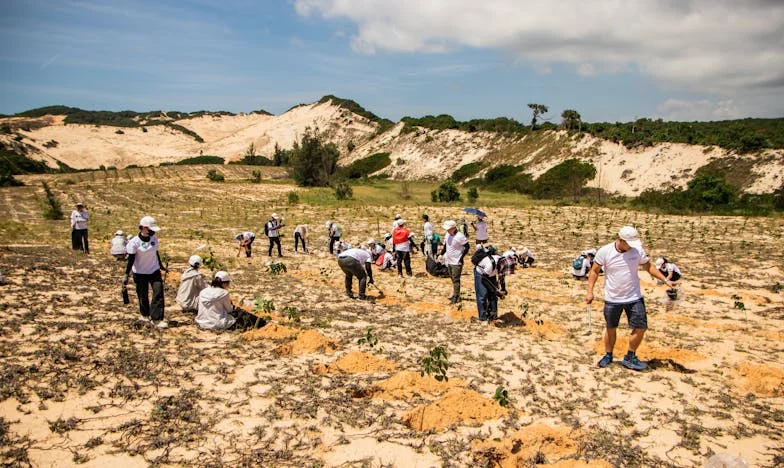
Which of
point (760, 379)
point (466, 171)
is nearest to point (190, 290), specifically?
point (760, 379)

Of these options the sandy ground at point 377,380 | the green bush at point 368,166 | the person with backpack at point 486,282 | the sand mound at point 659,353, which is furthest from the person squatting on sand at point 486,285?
the green bush at point 368,166

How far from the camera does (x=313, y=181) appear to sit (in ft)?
188

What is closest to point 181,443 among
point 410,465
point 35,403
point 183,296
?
point 35,403

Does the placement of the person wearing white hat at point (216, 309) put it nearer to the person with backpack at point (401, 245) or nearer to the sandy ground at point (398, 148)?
the person with backpack at point (401, 245)

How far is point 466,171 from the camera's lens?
214 feet

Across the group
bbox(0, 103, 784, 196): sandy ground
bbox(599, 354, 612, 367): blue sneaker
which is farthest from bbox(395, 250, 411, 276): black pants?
bbox(0, 103, 784, 196): sandy ground

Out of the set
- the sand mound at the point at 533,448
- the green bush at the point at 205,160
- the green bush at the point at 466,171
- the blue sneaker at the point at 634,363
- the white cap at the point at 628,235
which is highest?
the green bush at the point at 205,160

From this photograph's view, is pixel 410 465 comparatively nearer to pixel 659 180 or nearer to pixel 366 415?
pixel 366 415

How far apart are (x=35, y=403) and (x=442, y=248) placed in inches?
445

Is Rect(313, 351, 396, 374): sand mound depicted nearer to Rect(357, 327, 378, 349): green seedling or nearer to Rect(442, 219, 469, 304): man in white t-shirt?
Rect(357, 327, 378, 349): green seedling

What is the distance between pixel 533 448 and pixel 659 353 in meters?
3.97

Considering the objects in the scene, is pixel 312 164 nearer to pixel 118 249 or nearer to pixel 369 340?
pixel 118 249

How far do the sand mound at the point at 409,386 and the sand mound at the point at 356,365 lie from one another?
1.82 ft

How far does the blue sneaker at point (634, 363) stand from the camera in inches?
288
